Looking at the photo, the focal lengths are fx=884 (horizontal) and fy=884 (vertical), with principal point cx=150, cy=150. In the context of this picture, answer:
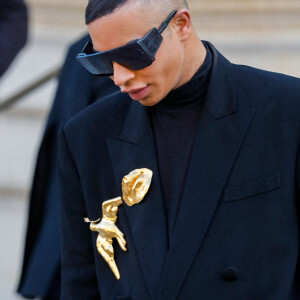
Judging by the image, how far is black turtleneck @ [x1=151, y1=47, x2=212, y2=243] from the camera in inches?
97.6

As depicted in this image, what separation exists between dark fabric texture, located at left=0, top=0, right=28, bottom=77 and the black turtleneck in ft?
4.35

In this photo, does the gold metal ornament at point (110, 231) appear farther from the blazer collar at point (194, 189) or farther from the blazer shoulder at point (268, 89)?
the blazer shoulder at point (268, 89)

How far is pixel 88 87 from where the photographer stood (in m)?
3.44

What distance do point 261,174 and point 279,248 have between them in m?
0.20

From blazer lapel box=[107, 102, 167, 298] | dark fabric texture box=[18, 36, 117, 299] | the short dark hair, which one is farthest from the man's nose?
dark fabric texture box=[18, 36, 117, 299]

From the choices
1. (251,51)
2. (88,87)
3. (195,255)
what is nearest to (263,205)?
(195,255)

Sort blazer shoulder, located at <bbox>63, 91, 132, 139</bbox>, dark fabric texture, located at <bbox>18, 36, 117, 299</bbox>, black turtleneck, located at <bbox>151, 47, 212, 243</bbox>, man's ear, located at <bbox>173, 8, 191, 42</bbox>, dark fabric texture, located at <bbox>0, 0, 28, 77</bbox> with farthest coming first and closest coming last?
dark fabric texture, located at <bbox>0, 0, 28, 77</bbox>, dark fabric texture, located at <bbox>18, 36, 117, 299</bbox>, blazer shoulder, located at <bbox>63, 91, 132, 139</bbox>, black turtleneck, located at <bbox>151, 47, 212, 243</bbox>, man's ear, located at <bbox>173, 8, 191, 42</bbox>

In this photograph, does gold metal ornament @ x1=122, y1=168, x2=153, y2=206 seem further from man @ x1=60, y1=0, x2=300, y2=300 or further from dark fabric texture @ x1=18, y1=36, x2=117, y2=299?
dark fabric texture @ x1=18, y1=36, x2=117, y2=299

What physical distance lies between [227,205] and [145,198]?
243 mm

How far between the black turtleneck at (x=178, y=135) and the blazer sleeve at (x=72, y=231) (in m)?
0.30

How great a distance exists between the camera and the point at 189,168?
Answer: 245cm

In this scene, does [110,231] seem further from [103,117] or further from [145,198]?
[103,117]

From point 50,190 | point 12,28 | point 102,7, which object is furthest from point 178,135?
point 12,28

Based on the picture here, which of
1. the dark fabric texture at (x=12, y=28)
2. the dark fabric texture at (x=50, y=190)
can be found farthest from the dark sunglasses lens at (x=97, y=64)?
the dark fabric texture at (x=12, y=28)
